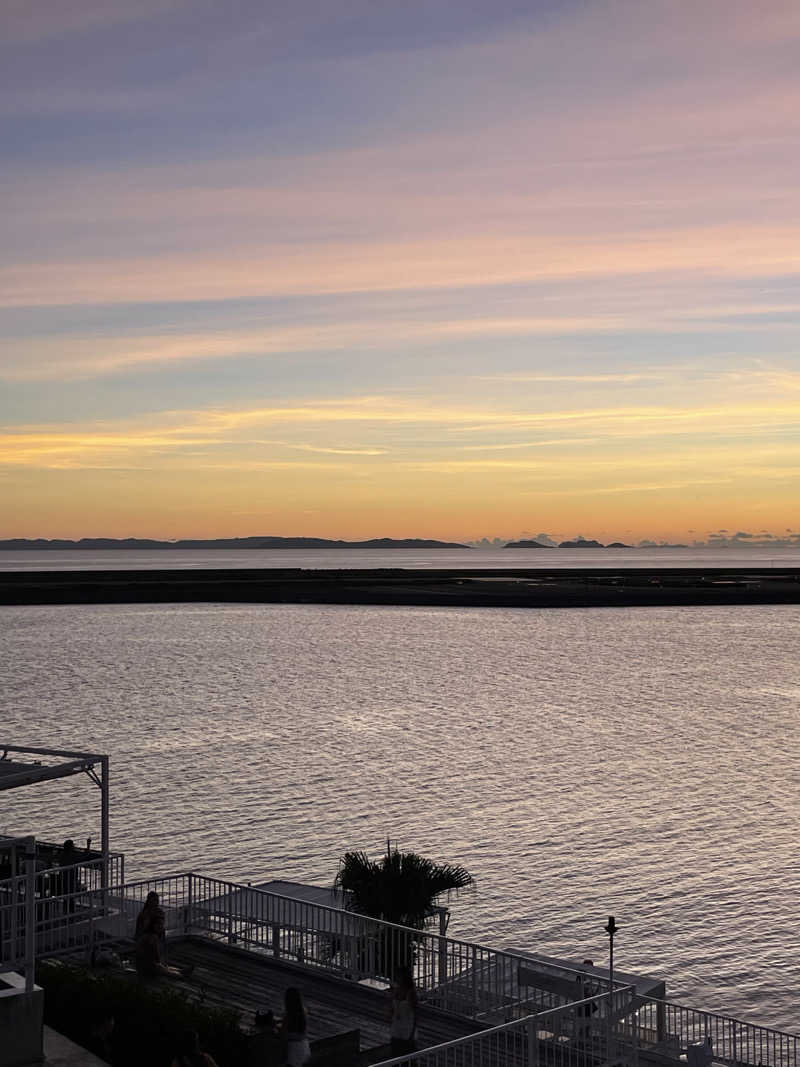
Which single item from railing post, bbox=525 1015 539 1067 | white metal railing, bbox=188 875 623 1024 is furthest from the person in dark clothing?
railing post, bbox=525 1015 539 1067

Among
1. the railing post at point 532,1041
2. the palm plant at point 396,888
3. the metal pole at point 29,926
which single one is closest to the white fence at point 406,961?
the palm plant at point 396,888

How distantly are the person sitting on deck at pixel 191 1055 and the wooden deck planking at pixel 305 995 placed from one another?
233 cm

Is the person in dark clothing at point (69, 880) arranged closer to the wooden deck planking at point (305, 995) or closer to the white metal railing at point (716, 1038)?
the wooden deck planking at point (305, 995)

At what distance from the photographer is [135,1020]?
52.7ft

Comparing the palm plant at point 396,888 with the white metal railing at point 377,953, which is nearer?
the white metal railing at point 377,953

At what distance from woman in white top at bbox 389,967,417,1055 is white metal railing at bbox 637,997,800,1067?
4.84 m

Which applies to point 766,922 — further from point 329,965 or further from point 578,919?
point 329,965

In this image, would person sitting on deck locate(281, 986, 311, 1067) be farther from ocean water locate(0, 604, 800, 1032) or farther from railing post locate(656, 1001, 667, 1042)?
ocean water locate(0, 604, 800, 1032)

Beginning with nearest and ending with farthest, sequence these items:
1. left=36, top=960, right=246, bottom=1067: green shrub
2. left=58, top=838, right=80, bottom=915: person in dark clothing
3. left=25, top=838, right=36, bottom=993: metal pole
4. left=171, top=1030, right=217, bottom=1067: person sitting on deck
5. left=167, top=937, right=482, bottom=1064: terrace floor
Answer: left=25, top=838, right=36, bottom=993: metal pole, left=171, top=1030, right=217, bottom=1067: person sitting on deck, left=36, top=960, right=246, bottom=1067: green shrub, left=167, top=937, right=482, bottom=1064: terrace floor, left=58, top=838, right=80, bottom=915: person in dark clothing

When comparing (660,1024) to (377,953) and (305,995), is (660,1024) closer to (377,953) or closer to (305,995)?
(377,953)

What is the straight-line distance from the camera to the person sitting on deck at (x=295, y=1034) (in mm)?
15133

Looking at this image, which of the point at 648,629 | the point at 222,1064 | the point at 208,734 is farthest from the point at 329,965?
the point at 648,629

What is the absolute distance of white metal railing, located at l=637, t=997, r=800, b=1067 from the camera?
20.2m

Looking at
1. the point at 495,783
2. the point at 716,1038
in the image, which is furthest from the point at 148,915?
the point at 495,783
